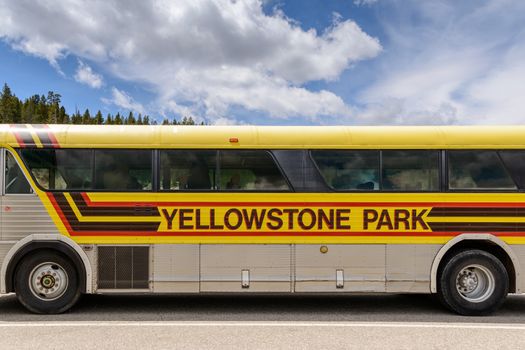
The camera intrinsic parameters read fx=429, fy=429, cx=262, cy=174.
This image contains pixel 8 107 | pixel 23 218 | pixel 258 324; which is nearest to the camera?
pixel 258 324

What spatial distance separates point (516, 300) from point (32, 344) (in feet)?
25.9

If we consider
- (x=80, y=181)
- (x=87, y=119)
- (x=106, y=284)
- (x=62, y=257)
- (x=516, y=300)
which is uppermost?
(x=87, y=119)

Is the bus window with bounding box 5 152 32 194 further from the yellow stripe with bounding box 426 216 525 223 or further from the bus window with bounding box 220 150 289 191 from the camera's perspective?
the yellow stripe with bounding box 426 216 525 223

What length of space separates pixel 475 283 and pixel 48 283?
21.9 ft

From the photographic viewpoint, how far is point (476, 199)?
6676 mm

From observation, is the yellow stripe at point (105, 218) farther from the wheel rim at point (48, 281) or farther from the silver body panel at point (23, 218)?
the wheel rim at point (48, 281)

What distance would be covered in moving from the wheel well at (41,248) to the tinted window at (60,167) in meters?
0.87

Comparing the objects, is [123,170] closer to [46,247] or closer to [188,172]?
[188,172]

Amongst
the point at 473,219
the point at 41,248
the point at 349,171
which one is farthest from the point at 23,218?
the point at 473,219

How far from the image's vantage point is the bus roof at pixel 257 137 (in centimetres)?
669

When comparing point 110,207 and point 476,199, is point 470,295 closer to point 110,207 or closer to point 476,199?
point 476,199

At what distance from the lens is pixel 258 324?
20.1 ft

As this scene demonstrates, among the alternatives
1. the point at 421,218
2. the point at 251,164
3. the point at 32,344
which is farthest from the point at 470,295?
the point at 32,344

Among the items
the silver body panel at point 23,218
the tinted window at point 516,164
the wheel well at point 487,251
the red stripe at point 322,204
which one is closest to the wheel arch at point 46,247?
the silver body panel at point 23,218
